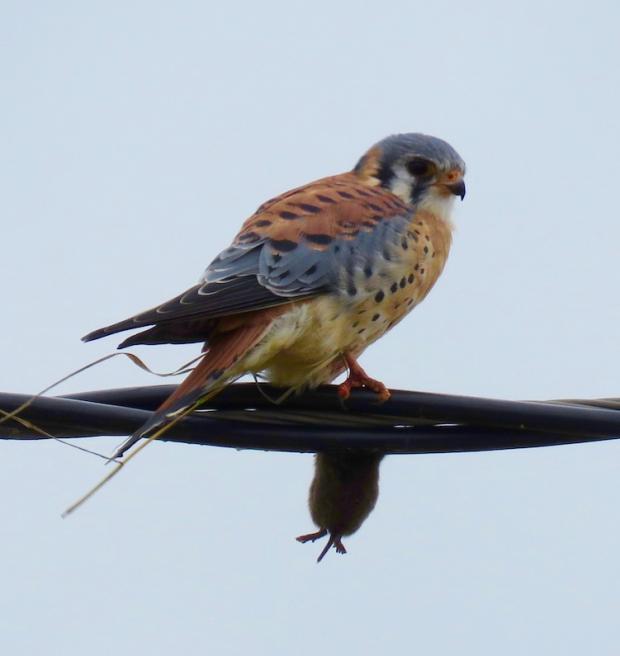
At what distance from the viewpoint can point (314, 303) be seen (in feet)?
15.0

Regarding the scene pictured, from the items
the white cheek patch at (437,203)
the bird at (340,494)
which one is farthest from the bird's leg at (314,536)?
the white cheek patch at (437,203)

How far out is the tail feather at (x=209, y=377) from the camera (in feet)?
11.9

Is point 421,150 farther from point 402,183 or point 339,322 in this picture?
point 339,322

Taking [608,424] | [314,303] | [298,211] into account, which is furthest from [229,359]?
[608,424]

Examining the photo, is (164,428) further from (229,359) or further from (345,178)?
(345,178)

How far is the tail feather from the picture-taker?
3.64 m

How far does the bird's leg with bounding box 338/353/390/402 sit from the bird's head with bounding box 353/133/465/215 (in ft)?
3.05

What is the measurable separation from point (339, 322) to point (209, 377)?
26.6 inches

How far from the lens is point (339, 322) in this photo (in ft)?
15.4

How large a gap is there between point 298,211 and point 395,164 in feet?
2.93

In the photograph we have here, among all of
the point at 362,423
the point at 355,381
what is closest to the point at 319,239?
the point at 355,381

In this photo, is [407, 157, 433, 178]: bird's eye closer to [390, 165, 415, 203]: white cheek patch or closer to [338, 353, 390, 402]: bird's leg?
[390, 165, 415, 203]: white cheek patch

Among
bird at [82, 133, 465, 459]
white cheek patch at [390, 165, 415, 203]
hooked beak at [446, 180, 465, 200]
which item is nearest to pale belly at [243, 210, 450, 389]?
bird at [82, 133, 465, 459]

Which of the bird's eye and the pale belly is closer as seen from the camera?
the pale belly
